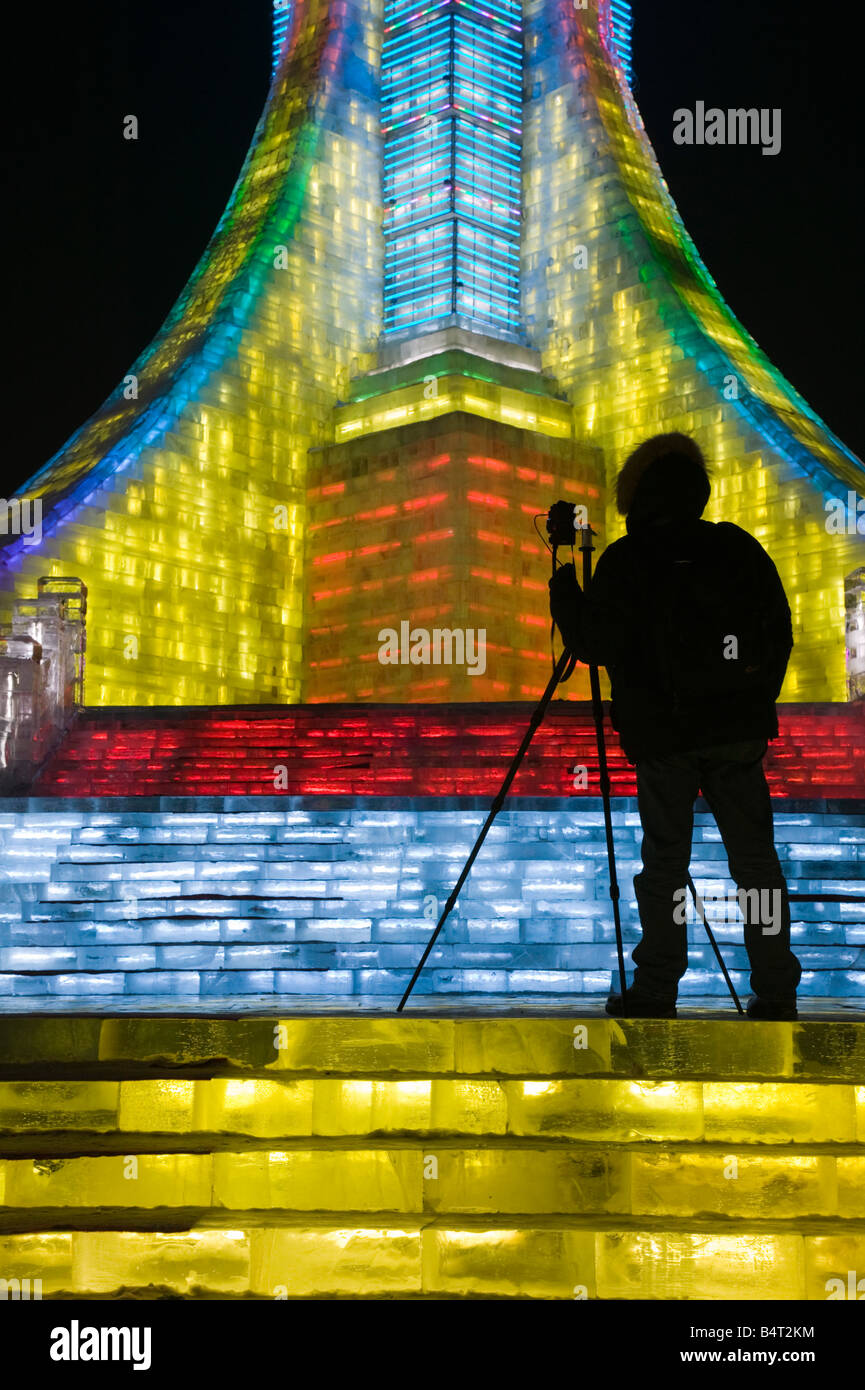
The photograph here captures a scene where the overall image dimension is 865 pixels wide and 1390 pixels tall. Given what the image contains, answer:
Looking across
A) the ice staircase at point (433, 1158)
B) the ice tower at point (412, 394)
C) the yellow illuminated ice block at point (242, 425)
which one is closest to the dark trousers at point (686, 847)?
the ice staircase at point (433, 1158)

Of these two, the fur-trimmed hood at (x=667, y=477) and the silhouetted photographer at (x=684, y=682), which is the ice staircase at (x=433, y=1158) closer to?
the silhouetted photographer at (x=684, y=682)

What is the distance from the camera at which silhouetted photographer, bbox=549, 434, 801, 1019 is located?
13.3 ft

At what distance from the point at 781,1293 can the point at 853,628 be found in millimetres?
7808

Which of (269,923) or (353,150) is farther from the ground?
(353,150)

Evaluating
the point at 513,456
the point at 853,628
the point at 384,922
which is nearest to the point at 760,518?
the point at 513,456

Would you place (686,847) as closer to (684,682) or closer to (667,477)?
(684,682)

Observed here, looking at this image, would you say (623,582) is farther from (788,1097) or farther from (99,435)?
(99,435)

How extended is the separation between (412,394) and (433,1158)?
544 inches

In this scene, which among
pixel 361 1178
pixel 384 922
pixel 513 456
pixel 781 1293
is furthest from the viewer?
pixel 513 456

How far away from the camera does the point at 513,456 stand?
1577cm

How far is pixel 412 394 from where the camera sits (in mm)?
16484

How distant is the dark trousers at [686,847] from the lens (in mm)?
3994

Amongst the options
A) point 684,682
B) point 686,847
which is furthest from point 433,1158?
point 684,682

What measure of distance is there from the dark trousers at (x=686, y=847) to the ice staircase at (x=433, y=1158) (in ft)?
1.29
